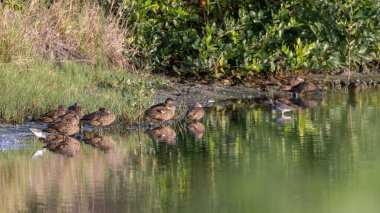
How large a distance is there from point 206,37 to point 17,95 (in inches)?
204

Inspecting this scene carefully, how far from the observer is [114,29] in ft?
63.2

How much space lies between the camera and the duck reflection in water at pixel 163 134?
13333mm

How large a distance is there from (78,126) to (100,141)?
643mm

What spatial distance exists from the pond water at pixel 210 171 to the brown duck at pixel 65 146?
0.12 meters

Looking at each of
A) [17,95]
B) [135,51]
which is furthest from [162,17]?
[17,95]

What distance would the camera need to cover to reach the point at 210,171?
11125 millimetres

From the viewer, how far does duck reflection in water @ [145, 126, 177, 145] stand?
13333 mm

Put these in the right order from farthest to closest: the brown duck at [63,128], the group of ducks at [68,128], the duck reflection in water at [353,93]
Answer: the duck reflection in water at [353,93] → the brown duck at [63,128] → the group of ducks at [68,128]

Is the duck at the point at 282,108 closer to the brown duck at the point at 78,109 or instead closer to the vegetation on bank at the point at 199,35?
the vegetation on bank at the point at 199,35

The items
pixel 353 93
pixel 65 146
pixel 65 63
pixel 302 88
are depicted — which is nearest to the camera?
pixel 65 146

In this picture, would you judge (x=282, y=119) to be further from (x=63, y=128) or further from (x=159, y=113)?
(x=63, y=128)

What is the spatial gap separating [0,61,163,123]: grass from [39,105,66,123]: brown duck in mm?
314

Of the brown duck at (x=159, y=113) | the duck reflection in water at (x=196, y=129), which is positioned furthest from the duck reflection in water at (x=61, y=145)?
the duck reflection in water at (x=196, y=129)

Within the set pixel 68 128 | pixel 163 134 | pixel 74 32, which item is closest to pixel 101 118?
pixel 68 128
